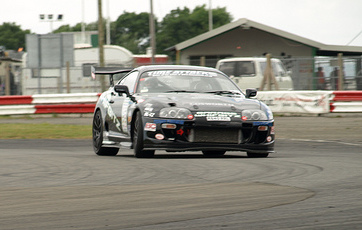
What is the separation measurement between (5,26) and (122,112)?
397 ft

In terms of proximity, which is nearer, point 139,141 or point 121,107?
point 139,141

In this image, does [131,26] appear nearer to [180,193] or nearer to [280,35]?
[280,35]

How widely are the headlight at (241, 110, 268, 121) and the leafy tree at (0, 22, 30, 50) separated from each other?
117320 millimetres

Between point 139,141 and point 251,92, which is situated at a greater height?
point 251,92

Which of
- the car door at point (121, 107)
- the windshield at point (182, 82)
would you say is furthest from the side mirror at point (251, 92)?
the car door at point (121, 107)

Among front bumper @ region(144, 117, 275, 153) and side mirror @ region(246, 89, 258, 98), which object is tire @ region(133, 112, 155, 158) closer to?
front bumper @ region(144, 117, 275, 153)

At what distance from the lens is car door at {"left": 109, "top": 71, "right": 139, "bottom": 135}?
33.2 ft

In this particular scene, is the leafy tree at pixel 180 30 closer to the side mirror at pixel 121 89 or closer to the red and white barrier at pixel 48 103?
the red and white barrier at pixel 48 103

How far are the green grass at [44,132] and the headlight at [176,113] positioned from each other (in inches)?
282

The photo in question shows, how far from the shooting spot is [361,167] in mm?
7895

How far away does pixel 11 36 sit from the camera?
413 ft

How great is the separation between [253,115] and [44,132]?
8981 mm

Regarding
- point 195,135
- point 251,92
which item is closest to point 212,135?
point 195,135

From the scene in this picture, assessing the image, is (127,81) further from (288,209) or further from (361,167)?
(288,209)
